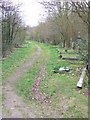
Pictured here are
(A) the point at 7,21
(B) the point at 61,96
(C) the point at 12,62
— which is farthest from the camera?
(A) the point at 7,21

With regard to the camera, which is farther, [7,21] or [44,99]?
[7,21]

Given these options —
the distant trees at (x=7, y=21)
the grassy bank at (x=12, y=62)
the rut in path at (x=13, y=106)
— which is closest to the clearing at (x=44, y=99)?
the rut in path at (x=13, y=106)

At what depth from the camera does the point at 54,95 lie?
928cm

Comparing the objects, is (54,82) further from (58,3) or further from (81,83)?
(58,3)

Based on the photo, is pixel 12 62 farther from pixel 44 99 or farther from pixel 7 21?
pixel 7 21

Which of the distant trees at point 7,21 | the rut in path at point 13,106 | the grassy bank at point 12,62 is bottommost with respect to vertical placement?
the rut in path at point 13,106

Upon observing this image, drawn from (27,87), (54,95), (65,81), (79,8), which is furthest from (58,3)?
(54,95)

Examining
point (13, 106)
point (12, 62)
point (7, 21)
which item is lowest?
point (13, 106)

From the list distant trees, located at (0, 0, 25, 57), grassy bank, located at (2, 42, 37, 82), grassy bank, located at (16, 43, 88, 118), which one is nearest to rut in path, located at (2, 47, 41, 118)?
grassy bank, located at (16, 43, 88, 118)

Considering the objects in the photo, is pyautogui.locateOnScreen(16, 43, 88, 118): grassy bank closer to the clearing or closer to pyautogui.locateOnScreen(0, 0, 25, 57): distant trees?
the clearing

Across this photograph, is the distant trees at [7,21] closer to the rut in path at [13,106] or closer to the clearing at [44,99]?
the clearing at [44,99]

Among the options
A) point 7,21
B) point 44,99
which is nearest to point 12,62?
point 44,99

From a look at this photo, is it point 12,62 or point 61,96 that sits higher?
point 12,62

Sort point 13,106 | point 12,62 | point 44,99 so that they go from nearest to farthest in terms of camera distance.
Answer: point 13,106 → point 44,99 → point 12,62
